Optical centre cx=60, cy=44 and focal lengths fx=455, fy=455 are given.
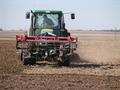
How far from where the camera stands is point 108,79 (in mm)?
15227

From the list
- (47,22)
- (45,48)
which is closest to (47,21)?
(47,22)

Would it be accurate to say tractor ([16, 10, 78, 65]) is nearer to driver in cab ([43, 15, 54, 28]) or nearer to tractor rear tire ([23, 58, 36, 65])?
tractor rear tire ([23, 58, 36, 65])

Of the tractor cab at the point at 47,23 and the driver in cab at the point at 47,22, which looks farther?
the driver in cab at the point at 47,22

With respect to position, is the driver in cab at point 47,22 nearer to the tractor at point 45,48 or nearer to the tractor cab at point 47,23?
the tractor cab at point 47,23

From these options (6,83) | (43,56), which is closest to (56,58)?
(43,56)

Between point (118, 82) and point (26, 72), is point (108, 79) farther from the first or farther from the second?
point (26, 72)

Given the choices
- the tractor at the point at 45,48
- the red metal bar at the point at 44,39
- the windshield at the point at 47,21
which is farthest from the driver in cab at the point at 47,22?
the red metal bar at the point at 44,39

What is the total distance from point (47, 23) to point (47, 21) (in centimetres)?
14

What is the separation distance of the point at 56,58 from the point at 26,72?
3537 mm

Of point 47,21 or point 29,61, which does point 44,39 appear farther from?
→ point 47,21

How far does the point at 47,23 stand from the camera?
74.1 feet

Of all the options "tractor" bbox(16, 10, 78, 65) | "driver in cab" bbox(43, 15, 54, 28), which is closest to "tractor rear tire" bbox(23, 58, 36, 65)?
"tractor" bbox(16, 10, 78, 65)

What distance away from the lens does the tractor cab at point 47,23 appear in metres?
22.3

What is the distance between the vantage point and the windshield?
22500mm
